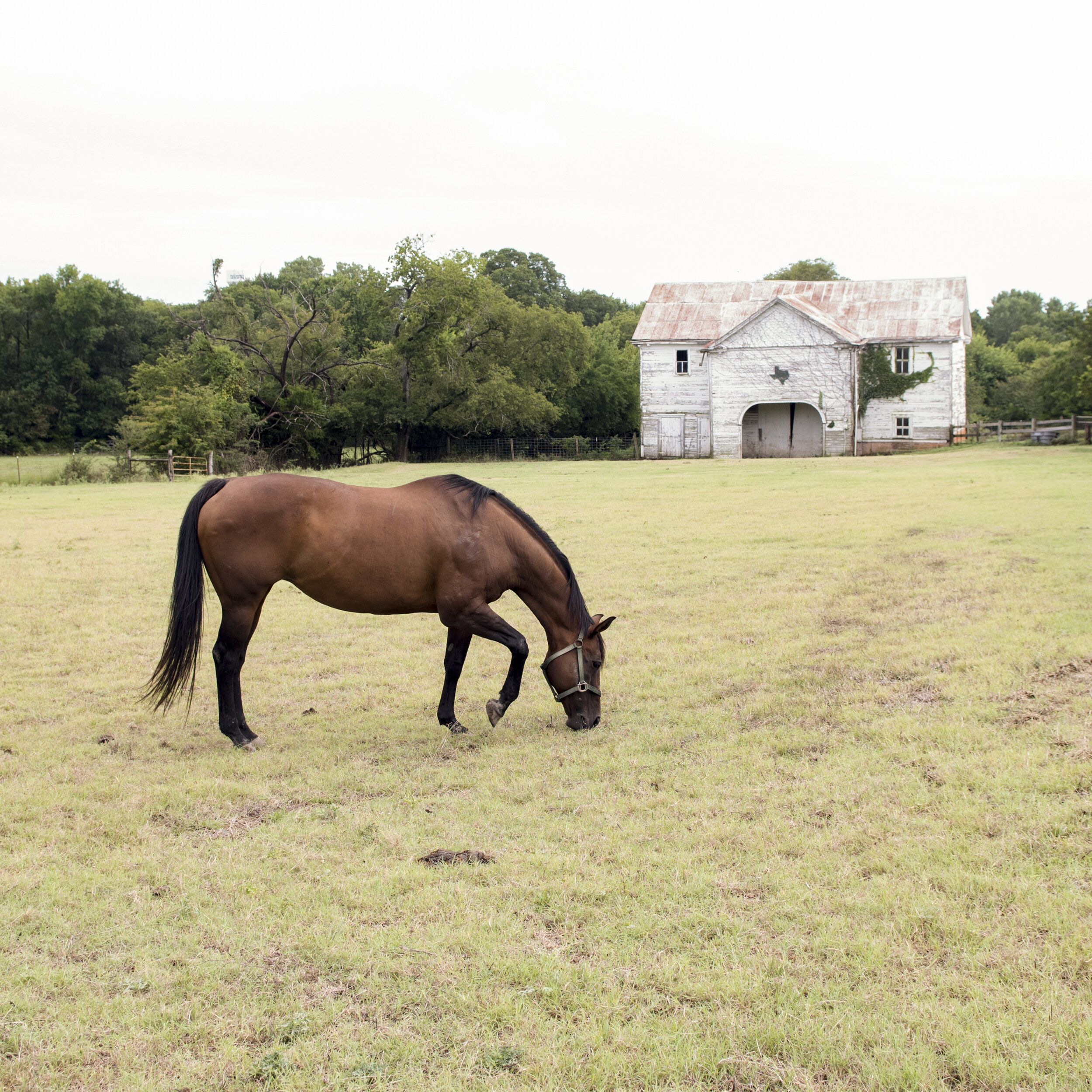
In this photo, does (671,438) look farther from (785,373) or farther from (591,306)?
(591,306)

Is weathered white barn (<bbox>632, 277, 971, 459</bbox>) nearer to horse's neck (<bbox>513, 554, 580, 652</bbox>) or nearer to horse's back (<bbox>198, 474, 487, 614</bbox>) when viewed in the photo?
horse's neck (<bbox>513, 554, 580, 652</bbox>)

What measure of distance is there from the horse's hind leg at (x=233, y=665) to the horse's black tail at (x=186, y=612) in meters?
0.17

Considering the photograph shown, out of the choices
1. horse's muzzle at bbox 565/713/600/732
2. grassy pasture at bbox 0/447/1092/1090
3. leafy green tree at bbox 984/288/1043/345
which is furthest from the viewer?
leafy green tree at bbox 984/288/1043/345

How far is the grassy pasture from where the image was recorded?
9.86ft

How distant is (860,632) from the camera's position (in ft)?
28.9

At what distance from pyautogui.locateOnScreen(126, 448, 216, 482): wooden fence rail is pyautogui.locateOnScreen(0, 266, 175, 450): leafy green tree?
80.3 ft

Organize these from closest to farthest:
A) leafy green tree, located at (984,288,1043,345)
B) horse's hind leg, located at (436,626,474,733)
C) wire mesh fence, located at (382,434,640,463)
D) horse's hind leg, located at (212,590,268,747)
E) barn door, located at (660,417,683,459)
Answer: horse's hind leg, located at (212,590,268,747)
horse's hind leg, located at (436,626,474,733)
barn door, located at (660,417,683,459)
wire mesh fence, located at (382,434,640,463)
leafy green tree, located at (984,288,1043,345)

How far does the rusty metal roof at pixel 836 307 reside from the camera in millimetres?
43156

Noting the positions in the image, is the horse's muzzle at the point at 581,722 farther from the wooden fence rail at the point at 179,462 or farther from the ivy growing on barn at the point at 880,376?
the ivy growing on barn at the point at 880,376

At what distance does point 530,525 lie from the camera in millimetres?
7043

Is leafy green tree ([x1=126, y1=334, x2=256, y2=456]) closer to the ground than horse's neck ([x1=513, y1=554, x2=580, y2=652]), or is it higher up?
higher up

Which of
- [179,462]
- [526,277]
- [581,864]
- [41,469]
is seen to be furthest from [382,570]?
[526,277]

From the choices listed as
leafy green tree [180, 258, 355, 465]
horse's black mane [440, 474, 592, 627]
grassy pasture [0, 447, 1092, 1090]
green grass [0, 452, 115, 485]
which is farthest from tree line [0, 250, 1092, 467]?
horse's black mane [440, 474, 592, 627]

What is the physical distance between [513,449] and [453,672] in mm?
42975
